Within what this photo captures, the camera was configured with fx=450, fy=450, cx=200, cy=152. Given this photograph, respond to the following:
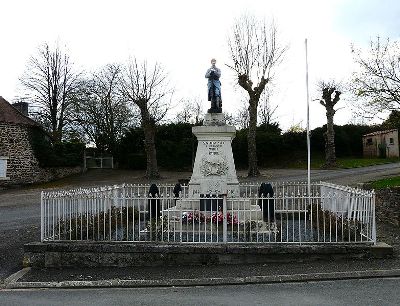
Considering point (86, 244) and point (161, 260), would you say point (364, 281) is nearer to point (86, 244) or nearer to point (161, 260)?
point (161, 260)

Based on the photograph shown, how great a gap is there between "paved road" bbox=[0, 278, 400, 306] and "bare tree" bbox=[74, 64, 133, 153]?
31897 millimetres

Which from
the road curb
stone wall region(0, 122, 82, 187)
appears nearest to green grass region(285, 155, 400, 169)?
stone wall region(0, 122, 82, 187)

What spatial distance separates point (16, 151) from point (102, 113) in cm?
1012

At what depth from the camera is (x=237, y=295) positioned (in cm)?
643

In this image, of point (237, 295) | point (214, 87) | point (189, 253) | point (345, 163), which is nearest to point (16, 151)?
point (214, 87)

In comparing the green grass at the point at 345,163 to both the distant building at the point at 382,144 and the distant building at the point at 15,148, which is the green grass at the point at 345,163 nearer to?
the distant building at the point at 382,144

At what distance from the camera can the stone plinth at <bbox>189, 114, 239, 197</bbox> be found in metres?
11.8

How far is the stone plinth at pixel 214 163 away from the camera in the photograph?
1183cm

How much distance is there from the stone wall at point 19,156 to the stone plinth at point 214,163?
21359 mm

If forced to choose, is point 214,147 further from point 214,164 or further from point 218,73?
point 218,73

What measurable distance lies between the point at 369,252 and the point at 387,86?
1269 cm

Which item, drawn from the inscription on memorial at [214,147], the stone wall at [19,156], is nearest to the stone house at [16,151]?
the stone wall at [19,156]

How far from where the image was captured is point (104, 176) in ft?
109

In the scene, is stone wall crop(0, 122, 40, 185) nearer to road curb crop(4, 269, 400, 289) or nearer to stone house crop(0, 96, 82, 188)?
stone house crop(0, 96, 82, 188)
